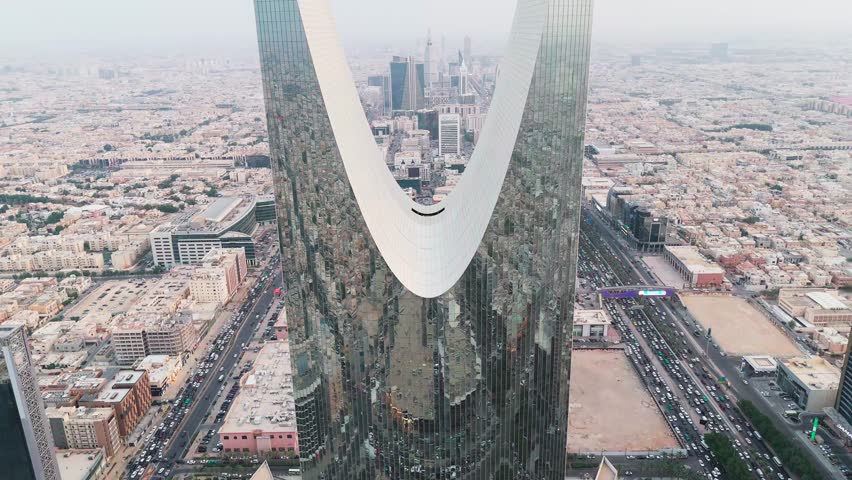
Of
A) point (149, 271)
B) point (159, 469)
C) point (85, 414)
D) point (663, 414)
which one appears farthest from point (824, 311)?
point (149, 271)

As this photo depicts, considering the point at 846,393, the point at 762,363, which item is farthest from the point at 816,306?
the point at 846,393

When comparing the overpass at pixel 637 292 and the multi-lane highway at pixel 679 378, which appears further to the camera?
the overpass at pixel 637 292

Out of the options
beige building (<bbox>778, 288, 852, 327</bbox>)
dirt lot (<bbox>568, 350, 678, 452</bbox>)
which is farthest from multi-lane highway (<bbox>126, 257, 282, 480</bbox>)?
beige building (<bbox>778, 288, 852, 327</bbox>)

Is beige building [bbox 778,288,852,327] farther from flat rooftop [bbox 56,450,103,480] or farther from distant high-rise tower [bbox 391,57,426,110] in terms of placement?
distant high-rise tower [bbox 391,57,426,110]

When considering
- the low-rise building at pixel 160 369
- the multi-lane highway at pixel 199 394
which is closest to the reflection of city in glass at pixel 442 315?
the multi-lane highway at pixel 199 394

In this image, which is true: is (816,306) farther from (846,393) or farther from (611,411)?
(611,411)

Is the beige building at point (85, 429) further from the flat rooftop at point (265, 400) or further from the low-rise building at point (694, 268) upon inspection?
the low-rise building at point (694, 268)
